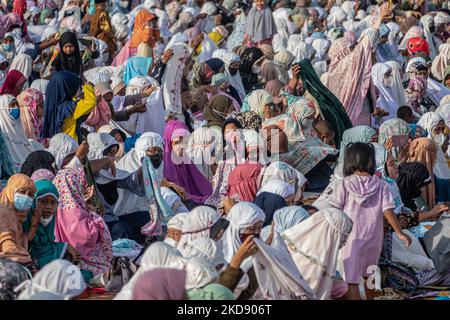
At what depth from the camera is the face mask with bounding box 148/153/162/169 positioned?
10.6 m

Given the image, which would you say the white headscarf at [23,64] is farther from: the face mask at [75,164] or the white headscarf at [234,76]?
the face mask at [75,164]

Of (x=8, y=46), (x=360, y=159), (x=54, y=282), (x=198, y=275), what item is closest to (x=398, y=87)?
(x=8, y=46)

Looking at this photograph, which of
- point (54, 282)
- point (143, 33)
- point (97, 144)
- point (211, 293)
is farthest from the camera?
point (143, 33)

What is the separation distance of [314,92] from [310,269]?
507cm

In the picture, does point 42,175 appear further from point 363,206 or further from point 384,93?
point 384,93

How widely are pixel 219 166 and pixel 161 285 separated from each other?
467 centimetres

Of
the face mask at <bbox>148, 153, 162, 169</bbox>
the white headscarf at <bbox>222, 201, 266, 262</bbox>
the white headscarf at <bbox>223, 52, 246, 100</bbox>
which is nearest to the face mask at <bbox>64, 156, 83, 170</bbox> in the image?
the face mask at <bbox>148, 153, 162, 169</bbox>

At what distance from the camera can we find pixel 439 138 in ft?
41.3

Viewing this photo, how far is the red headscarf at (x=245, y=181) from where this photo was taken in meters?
9.95

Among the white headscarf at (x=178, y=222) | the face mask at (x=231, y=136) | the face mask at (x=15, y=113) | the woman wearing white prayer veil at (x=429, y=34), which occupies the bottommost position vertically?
the woman wearing white prayer veil at (x=429, y=34)

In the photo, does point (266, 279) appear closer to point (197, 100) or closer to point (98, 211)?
point (98, 211)

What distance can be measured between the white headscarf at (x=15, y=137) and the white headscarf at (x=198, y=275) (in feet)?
15.2

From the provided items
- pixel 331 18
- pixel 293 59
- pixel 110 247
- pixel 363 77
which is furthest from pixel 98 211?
pixel 331 18

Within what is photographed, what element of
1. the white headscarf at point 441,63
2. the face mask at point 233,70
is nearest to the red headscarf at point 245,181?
the face mask at point 233,70
